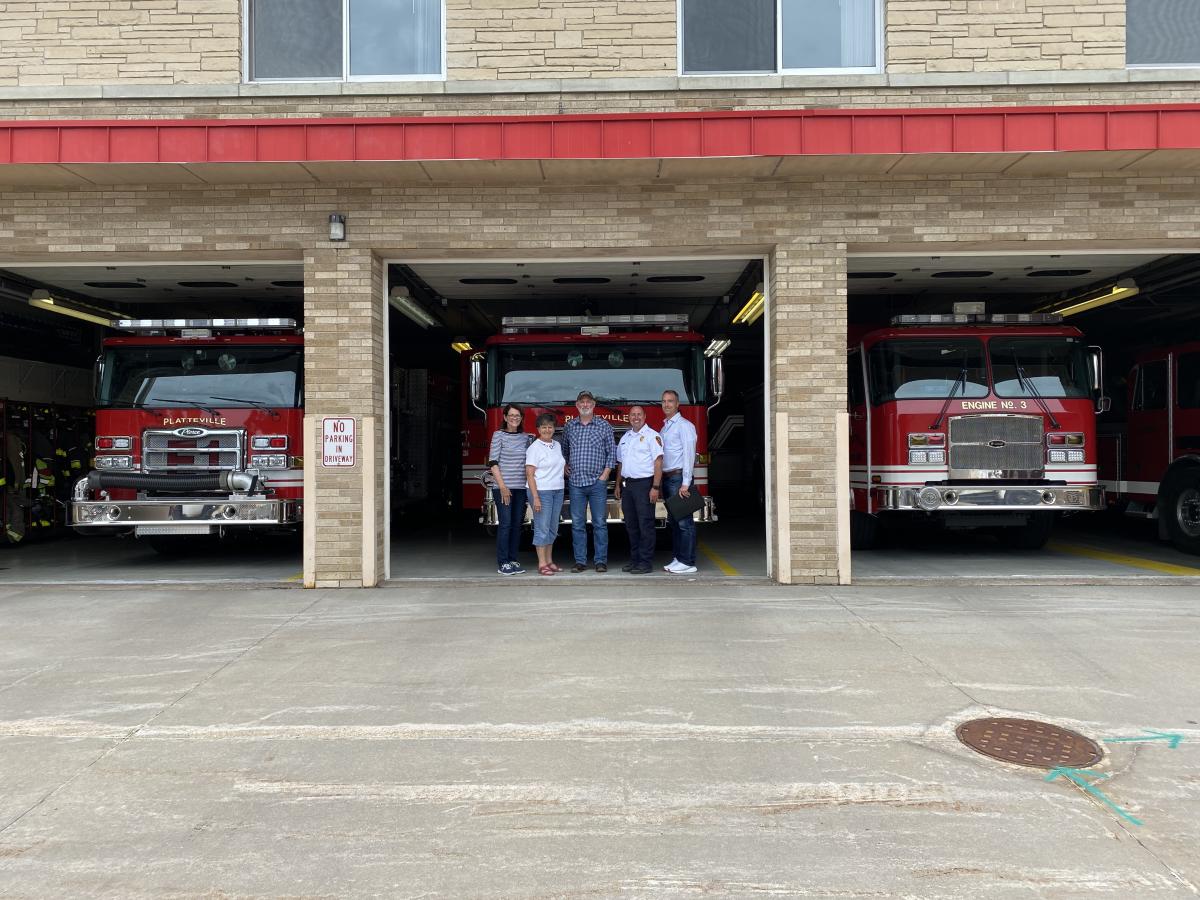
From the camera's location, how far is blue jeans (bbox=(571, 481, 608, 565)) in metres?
9.01

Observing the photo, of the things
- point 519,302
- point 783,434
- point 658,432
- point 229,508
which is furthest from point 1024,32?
point 229,508

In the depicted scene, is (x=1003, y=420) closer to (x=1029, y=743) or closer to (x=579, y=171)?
(x=579, y=171)

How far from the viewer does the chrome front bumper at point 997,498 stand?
31.0 feet

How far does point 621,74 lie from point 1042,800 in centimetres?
755

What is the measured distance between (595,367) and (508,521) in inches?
83.1

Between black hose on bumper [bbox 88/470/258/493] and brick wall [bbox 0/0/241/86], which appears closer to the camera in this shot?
brick wall [bbox 0/0/241/86]

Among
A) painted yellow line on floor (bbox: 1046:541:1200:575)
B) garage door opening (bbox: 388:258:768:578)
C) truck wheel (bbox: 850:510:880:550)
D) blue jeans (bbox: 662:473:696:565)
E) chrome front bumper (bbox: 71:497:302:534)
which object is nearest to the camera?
blue jeans (bbox: 662:473:696:565)

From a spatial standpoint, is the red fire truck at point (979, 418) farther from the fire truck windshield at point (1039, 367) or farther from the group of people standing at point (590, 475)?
the group of people standing at point (590, 475)

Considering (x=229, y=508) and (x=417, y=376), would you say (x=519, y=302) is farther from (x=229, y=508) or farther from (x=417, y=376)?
(x=229, y=508)

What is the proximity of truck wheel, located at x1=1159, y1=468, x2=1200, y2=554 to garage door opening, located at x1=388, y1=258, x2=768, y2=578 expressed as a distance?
5229 millimetres

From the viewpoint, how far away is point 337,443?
837cm

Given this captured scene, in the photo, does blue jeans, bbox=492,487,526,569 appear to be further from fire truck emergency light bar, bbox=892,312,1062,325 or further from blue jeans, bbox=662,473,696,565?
fire truck emergency light bar, bbox=892,312,1062,325

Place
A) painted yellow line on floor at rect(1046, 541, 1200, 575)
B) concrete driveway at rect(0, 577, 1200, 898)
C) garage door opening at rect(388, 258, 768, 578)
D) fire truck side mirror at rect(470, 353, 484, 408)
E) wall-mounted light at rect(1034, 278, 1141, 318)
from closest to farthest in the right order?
1. concrete driveway at rect(0, 577, 1200, 898)
2. painted yellow line on floor at rect(1046, 541, 1200, 575)
3. fire truck side mirror at rect(470, 353, 484, 408)
4. garage door opening at rect(388, 258, 768, 578)
5. wall-mounted light at rect(1034, 278, 1141, 318)

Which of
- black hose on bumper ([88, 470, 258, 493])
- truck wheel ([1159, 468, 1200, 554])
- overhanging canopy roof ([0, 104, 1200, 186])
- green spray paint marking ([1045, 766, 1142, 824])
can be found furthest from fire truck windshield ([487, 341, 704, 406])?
truck wheel ([1159, 468, 1200, 554])
